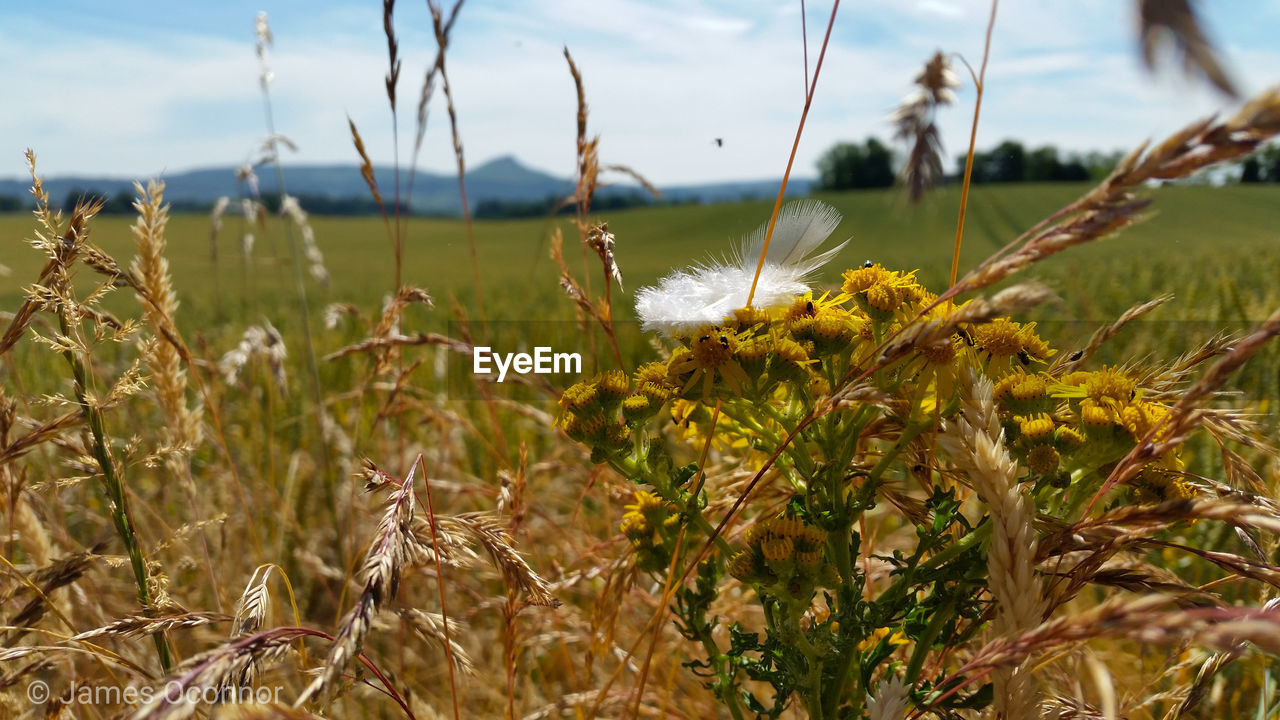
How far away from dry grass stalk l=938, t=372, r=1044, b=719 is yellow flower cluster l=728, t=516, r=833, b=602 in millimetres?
230

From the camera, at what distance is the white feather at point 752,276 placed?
4.02 ft

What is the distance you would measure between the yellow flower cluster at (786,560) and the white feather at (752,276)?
34 cm

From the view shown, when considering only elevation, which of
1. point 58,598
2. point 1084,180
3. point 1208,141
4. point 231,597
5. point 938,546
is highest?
point 1084,180

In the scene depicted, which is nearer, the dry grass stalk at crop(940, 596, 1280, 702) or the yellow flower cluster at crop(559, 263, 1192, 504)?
the dry grass stalk at crop(940, 596, 1280, 702)

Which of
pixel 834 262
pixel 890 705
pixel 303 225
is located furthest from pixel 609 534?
pixel 303 225

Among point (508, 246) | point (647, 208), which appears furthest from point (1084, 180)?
point (508, 246)

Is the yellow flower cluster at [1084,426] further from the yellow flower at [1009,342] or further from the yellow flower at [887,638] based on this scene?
the yellow flower at [887,638]

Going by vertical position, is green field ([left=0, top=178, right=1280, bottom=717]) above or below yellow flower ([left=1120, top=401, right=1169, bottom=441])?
below

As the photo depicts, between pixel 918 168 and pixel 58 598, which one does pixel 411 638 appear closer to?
pixel 58 598

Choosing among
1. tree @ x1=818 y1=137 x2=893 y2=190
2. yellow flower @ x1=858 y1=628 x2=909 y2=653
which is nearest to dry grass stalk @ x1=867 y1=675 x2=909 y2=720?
yellow flower @ x1=858 y1=628 x2=909 y2=653

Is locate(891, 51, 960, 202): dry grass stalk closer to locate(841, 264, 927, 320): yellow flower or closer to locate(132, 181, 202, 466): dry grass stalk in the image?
locate(841, 264, 927, 320): yellow flower

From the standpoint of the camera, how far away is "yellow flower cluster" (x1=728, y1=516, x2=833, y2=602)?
3.44 feet

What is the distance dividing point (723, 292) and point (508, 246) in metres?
32.7

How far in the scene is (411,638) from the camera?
287 centimetres
